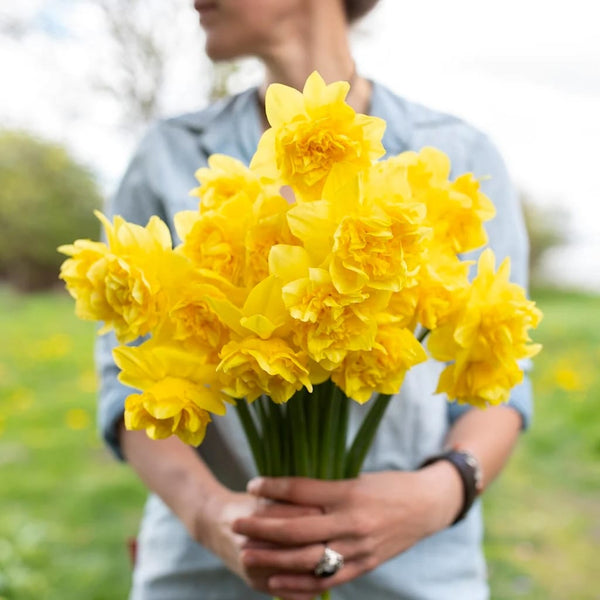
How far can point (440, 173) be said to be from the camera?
1.87 feet

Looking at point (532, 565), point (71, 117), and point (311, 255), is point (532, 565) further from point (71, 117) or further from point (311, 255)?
point (71, 117)

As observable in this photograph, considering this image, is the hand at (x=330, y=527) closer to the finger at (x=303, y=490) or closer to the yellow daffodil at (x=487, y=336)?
the finger at (x=303, y=490)

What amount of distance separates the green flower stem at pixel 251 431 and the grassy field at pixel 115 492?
135 cm

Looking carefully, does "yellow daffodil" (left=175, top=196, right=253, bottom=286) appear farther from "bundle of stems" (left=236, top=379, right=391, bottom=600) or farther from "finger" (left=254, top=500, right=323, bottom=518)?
"finger" (left=254, top=500, right=323, bottom=518)

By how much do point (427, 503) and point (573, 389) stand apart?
222cm

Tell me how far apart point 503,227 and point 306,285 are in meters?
0.48

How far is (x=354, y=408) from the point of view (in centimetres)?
83

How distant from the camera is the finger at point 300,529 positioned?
0.65 meters

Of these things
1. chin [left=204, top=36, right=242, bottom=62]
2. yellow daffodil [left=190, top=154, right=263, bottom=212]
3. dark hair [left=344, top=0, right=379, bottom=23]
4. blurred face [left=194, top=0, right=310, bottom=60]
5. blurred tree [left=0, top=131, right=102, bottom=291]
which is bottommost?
yellow daffodil [left=190, top=154, right=263, bottom=212]

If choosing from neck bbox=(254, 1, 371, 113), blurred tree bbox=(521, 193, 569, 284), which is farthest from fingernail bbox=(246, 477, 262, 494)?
blurred tree bbox=(521, 193, 569, 284)

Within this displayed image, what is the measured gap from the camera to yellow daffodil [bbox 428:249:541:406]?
542mm

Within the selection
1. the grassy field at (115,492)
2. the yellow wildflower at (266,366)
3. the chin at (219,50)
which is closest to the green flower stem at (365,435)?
the yellow wildflower at (266,366)

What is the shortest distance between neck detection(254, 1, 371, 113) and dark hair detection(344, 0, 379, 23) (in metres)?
0.06

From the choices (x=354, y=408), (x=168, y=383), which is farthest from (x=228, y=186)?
(x=354, y=408)
